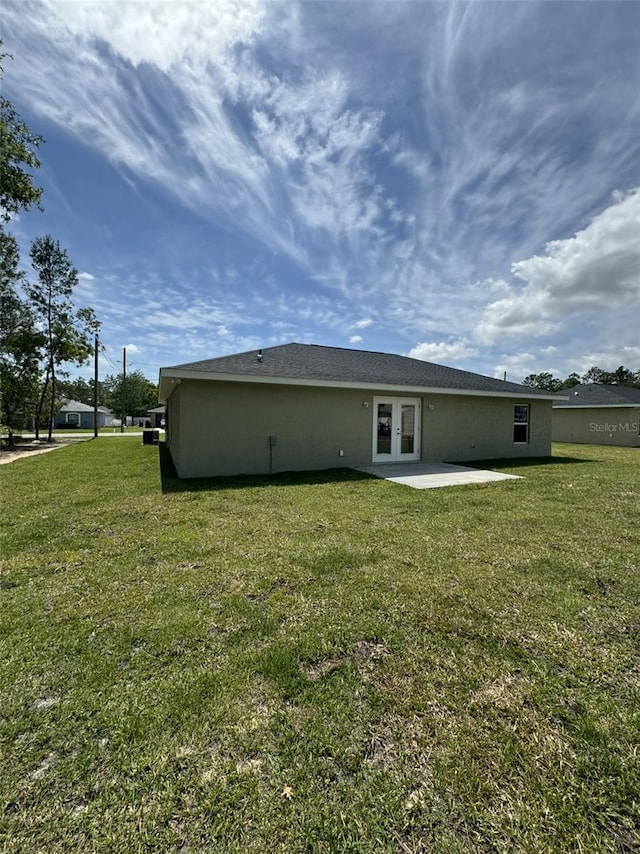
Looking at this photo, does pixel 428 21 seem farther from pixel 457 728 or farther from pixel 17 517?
pixel 17 517

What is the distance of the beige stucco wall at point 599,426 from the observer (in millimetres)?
19938

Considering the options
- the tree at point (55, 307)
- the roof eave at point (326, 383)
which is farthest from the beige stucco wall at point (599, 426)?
the tree at point (55, 307)

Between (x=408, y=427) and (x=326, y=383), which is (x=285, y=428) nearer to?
(x=326, y=383)

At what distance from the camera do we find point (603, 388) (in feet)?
72.7

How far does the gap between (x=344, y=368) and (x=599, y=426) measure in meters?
17.9

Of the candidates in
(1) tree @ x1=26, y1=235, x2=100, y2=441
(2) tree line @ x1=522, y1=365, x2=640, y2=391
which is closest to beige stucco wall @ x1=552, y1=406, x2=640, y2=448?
(1) tree @ x1=26, y1=235, x2=100, y2=441

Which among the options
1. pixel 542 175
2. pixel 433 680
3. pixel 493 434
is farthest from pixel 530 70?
pixel 433 680

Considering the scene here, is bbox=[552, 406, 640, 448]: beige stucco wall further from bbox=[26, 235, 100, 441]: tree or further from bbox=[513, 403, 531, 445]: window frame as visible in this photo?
bbox=[26, 235, 100, 441]: tree

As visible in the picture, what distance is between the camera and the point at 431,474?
9547 mm

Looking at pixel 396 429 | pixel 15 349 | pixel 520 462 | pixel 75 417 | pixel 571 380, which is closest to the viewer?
pixel 396 429

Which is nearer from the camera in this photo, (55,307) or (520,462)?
(520,462)

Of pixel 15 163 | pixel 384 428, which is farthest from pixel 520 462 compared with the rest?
pixel 15 163

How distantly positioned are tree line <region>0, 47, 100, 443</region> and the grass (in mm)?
19737

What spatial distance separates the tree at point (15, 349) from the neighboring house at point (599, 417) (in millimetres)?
27747
